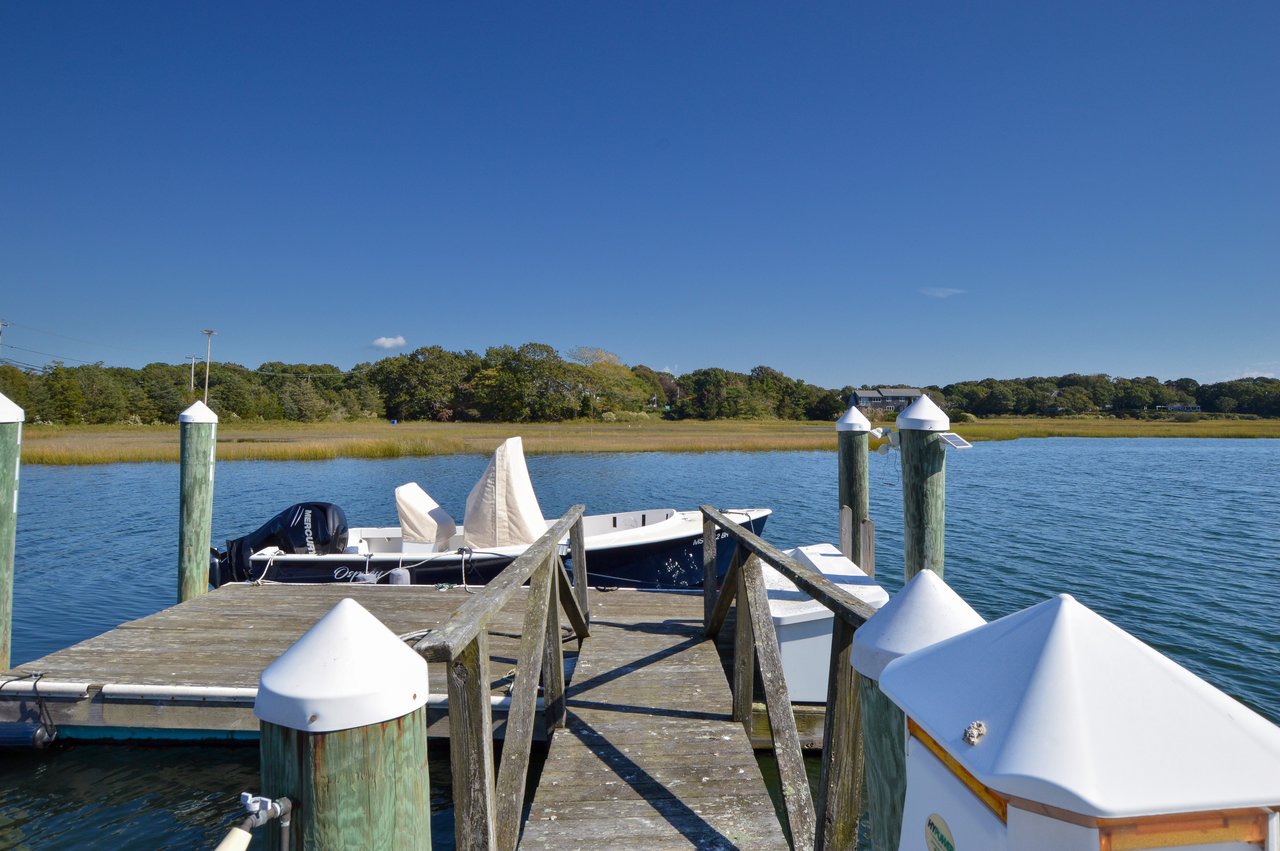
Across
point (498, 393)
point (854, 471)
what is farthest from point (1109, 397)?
point (854, 471)

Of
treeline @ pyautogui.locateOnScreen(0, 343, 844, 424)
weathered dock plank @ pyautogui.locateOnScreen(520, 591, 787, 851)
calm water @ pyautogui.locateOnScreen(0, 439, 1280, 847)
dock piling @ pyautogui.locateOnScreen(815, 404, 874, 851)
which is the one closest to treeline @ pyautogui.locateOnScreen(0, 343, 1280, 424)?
treeline @ pyautogui.locateOnScreen(0, 343, 844, 424)

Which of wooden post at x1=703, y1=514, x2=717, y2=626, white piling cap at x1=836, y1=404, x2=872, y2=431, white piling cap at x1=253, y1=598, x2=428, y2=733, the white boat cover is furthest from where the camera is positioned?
the white boat cover

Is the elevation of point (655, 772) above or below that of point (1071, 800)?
below

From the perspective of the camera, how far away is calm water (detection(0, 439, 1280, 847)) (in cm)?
555

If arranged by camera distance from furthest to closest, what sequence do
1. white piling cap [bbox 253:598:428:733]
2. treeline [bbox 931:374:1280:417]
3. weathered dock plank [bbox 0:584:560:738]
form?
1. treeline [bbox 931:374:1280:417]
2. weathered dock plank [bbox 0:584:560:738]
3. white piling cap [bbox 253:598:428:733]

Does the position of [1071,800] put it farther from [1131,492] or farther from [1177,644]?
[1131,492]

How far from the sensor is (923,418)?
577 centimetres

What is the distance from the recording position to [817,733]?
19.0 feet

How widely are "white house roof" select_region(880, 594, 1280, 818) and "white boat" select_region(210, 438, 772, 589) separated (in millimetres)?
8165

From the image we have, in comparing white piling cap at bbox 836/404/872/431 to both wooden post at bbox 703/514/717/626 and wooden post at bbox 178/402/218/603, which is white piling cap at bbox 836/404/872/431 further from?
wooden post at bbox 178/402/218/603

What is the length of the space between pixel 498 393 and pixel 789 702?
68630 mm

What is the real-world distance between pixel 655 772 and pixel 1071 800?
365 centimetres

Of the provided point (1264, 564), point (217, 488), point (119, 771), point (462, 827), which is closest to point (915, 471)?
point (462, 827)

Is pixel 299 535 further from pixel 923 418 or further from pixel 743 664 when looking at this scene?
pixel 923 418
